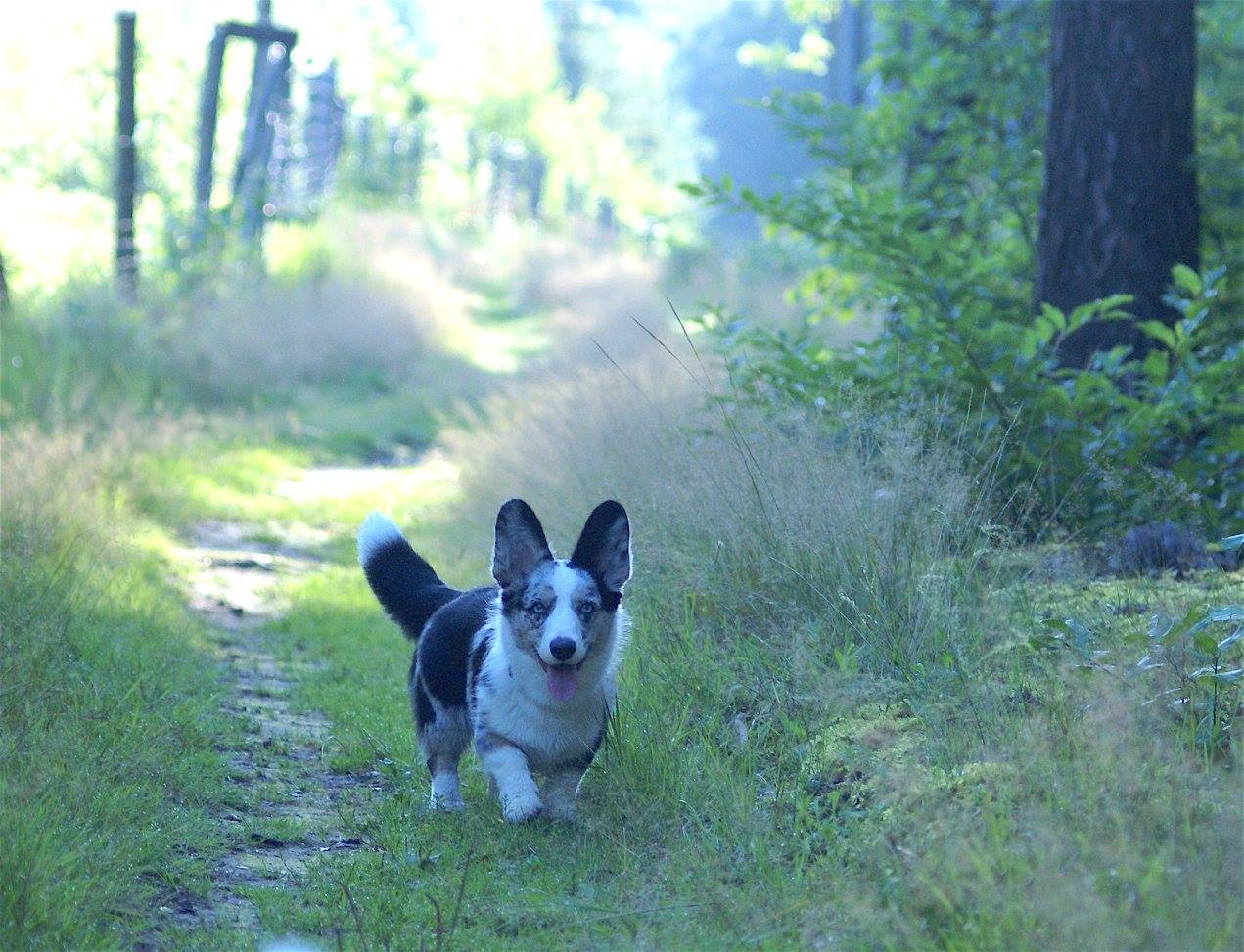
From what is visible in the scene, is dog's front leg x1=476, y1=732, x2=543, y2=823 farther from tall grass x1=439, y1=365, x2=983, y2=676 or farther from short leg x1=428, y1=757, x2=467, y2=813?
tall grass x1=439, y1=365, x2=983, y2=676

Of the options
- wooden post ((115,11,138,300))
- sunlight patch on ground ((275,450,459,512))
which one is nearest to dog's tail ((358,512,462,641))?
sunlight patch on ground ((275,450,459,512))

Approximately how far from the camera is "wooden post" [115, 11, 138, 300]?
1564 cm

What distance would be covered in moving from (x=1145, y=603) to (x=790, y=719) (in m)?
1.23

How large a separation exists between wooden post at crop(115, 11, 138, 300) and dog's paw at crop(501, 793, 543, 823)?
12459 mm

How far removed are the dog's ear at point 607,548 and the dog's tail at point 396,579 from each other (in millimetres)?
1093

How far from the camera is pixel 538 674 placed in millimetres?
4555

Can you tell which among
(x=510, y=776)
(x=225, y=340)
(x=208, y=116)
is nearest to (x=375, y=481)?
(x=225, y=340)

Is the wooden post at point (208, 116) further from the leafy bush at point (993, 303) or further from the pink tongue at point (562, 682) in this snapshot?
the pink tongue at point (562, 682)

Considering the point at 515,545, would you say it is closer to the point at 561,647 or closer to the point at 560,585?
the point at 560,585

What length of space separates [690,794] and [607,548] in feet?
2.70

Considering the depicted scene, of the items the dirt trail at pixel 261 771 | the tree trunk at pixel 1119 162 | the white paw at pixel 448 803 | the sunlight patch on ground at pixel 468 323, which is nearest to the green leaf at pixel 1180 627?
the white paw at pixel 448 803

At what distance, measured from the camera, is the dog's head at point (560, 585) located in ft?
14.5

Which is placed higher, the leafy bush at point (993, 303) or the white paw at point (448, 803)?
the leafy bush at point (993, 303)

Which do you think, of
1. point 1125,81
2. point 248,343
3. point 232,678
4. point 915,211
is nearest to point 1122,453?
point 915,211
